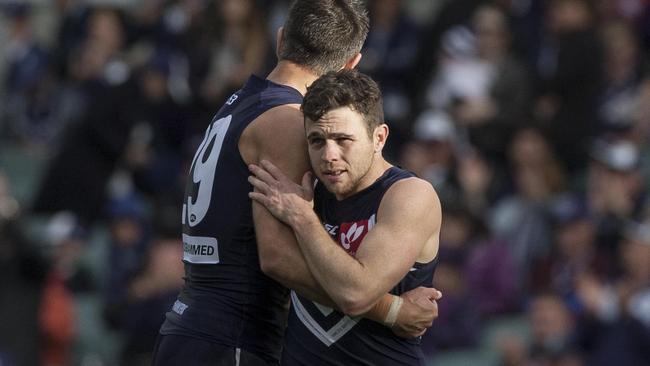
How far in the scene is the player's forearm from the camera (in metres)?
5.25

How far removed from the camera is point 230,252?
5.59 m

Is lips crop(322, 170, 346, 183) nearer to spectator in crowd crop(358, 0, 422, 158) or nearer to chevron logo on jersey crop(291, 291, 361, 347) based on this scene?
chevron logo on jersey crop(291, 291, 361, 347)

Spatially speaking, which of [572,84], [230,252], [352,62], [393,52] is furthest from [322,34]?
[393,52]

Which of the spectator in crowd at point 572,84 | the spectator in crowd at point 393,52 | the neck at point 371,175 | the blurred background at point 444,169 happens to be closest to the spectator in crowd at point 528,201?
the blurred background at point 444,169

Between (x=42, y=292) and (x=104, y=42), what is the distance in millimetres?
3079

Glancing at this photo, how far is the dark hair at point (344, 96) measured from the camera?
531cm

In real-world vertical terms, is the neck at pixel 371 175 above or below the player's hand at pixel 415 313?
above

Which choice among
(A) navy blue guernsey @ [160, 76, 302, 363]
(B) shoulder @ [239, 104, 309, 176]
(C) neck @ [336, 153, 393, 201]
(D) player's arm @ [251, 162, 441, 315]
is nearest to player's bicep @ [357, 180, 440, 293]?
(D) player's arm @ [251, 162, 441, 315]

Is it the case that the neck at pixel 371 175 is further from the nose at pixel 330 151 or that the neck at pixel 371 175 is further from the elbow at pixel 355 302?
the elbow at pixel 355 302

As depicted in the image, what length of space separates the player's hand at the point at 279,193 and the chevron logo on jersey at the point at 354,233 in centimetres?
16

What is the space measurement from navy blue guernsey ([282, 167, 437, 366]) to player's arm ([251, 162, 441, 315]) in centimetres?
9

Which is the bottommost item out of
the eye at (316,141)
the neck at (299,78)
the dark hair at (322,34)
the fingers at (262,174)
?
the fingers at (262,174)

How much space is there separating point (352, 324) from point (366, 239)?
377 mm

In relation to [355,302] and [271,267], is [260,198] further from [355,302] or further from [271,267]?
[355,302]
